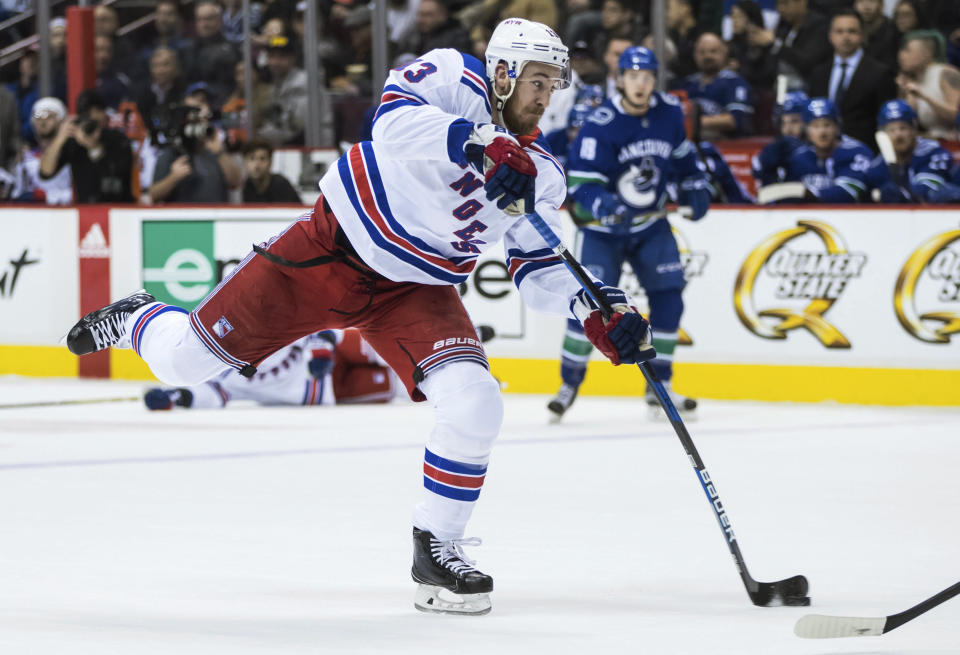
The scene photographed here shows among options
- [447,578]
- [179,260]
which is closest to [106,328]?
[447,578]

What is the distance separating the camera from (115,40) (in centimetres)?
1254

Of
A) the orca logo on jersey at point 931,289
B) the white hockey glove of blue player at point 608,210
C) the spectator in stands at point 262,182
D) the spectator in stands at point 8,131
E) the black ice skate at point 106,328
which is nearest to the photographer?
the black ice skate at point 106,328

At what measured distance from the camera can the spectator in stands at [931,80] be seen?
27.9ft

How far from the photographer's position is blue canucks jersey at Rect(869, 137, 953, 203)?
791 centimetres

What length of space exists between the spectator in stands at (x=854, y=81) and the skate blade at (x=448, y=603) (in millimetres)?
5774

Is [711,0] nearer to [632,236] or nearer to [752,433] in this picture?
[632,236]

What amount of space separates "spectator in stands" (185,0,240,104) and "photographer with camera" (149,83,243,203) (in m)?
1.83

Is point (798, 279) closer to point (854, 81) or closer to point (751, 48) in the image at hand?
point (854, 81)

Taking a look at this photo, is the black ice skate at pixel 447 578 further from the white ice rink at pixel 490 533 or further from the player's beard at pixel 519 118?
the player's beard at pixel 519 118

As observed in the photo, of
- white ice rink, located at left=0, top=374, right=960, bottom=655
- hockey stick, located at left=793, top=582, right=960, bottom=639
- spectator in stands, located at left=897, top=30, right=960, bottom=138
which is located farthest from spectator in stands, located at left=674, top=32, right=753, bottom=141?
hockey stick, located at left=793, top=582, right=960, bottom=639

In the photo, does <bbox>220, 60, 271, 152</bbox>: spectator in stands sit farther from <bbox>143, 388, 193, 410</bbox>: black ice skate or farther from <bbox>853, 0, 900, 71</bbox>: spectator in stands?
<bbox>853, 0, 900, 71</bbox>: spectator in stands

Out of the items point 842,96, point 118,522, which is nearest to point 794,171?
point 842,96

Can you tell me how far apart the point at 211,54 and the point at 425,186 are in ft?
28.0

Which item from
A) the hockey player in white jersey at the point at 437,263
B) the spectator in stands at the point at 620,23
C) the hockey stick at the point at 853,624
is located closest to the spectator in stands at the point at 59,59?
the spectator in stands at the point at 620,23
